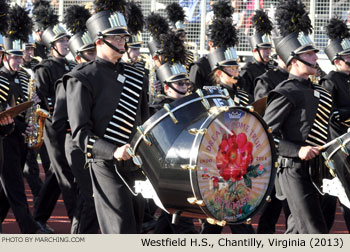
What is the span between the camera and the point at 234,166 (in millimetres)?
5129

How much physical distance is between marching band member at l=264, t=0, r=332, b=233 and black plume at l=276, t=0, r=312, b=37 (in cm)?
83

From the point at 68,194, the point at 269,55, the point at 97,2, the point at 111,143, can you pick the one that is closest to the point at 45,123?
the point at 68,194

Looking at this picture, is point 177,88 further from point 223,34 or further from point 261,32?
point 261,32

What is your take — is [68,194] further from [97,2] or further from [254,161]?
[254,161]

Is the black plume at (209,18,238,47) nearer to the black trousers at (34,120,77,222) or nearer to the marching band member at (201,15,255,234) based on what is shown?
the marching band member at (201,15,255,234)

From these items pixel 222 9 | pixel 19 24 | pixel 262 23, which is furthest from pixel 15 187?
pixel 262 23

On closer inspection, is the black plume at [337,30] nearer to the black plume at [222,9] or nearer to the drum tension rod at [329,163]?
the black plume at [222,9]

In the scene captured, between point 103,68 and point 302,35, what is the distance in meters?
2.14

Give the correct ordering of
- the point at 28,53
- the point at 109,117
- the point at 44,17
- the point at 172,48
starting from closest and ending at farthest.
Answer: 1. the point at 109,117
2. the point at 172,48
3. the point at 44,17
4. the point at 28,53

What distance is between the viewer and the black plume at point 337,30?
984cm

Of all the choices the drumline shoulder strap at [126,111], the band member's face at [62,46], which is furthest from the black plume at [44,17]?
the drumline shoulder strap at [126,111]

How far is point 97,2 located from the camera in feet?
20.1

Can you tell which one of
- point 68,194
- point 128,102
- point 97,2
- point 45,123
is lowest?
point 68,194

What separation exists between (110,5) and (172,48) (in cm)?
178
